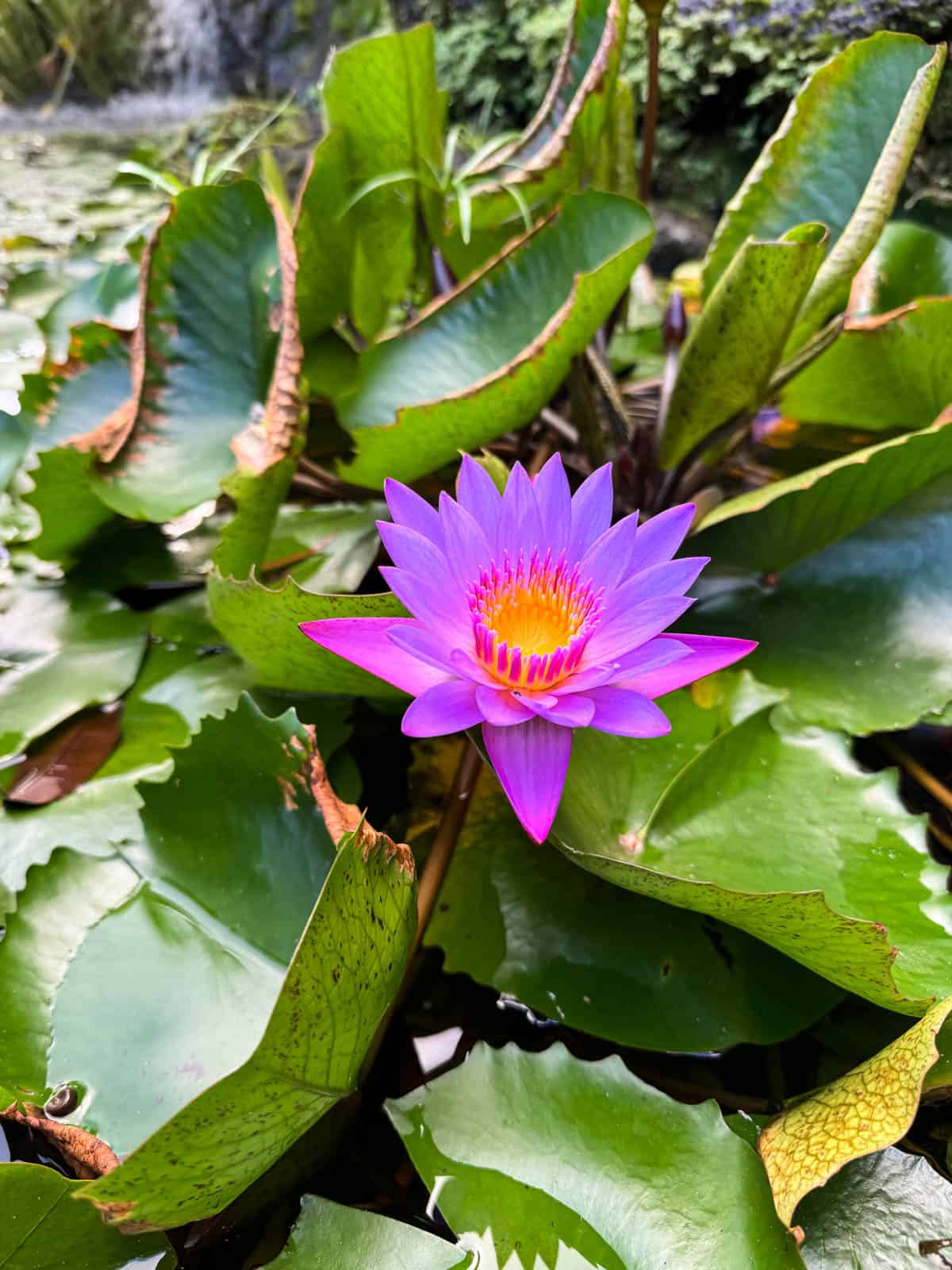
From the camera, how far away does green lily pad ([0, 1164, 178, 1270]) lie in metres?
0.46

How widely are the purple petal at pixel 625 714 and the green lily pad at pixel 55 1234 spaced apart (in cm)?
39

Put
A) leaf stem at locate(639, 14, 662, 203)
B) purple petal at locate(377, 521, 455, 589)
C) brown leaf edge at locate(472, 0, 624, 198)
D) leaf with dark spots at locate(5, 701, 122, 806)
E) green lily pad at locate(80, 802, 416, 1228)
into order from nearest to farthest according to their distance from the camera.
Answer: green lily pad at locate(80, 802, 416, 1228) < purple petal at locate(377, 521, 455, 589) < leaf with dark spots at locate(5, 701, 122, 806) < brown leaf edge at locate(472, 0, 624, 198) < leaf stem at locate(639, 14, 662, 203)

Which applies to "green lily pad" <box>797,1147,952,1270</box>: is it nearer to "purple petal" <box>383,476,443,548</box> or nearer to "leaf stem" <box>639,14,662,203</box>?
"purple petal" <box>383,476,443,548</box>

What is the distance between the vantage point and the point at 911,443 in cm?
72

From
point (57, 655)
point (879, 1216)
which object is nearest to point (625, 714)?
point (879, 1216)

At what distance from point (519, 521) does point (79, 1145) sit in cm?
47

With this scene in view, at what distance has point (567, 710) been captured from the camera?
1.63 feet

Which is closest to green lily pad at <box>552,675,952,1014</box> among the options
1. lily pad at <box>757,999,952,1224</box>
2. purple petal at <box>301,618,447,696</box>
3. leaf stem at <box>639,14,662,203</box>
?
lily pad at <box>757,999,952,1224</box>

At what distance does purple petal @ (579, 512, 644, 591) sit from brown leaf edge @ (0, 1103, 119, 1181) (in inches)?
18.1

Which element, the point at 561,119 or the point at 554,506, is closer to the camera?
the point at 554,506

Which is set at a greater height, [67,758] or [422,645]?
[422,645]

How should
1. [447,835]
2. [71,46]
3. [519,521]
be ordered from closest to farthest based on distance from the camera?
1. [519,521]
2. [447,835]
3. [71,46]

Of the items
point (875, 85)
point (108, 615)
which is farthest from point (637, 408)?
point (108, 615)

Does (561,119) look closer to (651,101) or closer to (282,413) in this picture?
(651,101)
